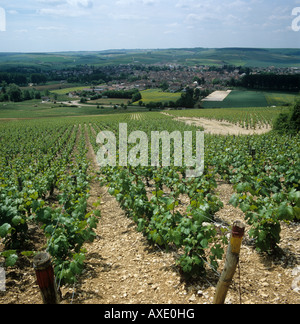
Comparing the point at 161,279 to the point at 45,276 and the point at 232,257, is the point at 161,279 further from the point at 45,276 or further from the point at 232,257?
the point at 45,276

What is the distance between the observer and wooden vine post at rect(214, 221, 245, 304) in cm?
326

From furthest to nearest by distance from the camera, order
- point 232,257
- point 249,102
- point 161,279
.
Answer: point 249,102 < point 161,279 < point 232,257

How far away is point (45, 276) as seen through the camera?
3.14 meters

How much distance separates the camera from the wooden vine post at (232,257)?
3264 millimetres

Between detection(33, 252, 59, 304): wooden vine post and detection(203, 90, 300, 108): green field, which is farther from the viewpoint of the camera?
detection(203, 90, 300, 108): green field

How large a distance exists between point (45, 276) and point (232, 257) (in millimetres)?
2635

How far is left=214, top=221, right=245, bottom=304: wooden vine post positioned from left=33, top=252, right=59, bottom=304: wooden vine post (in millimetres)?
2457

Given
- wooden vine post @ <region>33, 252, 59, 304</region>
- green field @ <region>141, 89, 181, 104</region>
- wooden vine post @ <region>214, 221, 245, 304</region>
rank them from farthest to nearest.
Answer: green field @ <region>141, 89, 181, 104</region>, wooden vine post @ <region>214, 221, 245, 304</region>, wooden vine post @ <region>33, 252, 59, 304</region>

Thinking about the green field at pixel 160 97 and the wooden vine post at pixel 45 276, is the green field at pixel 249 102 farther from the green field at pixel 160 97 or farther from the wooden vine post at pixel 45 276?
the wooden vine post at pixel 45 276

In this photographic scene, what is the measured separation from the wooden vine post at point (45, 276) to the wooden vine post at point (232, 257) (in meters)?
2.46

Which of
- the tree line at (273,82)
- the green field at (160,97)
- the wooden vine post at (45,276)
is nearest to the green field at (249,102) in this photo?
the green field at (160,97)

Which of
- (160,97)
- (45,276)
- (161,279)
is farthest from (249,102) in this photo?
(45,276)

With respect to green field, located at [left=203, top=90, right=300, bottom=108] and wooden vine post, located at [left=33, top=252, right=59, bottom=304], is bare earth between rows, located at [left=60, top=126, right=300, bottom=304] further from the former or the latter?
green field, located at [left=203, top=90, right=300, bottom=108]

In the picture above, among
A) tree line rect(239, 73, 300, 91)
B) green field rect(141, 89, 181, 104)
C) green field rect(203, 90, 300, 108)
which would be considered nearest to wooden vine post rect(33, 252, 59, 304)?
green field rect(203, 90, 300, 108)
